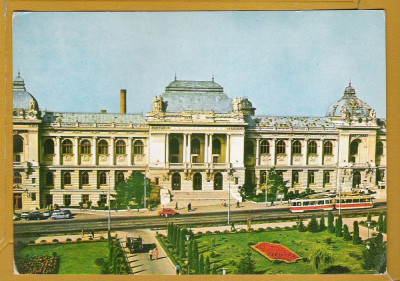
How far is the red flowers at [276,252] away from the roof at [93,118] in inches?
160

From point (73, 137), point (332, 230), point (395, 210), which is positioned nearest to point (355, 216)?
point (332, 230)

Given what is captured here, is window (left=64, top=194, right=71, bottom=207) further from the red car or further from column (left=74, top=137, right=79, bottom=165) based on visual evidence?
the red car

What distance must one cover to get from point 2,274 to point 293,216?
6718 mm

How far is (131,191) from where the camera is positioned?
32.7 feet

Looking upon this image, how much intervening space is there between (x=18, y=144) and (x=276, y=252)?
6192 mm

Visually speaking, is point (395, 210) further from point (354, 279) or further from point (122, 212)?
point (122, 212)

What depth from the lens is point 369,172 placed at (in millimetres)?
9969

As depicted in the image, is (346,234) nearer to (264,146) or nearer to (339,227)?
(339,227)

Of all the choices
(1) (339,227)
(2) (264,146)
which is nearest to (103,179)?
(2) (264,146)

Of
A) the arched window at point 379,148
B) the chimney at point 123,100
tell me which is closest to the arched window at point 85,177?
the chimney at point 123,100

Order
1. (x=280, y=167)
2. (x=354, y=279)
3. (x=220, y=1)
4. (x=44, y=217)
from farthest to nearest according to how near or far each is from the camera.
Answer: (x=280, y=167) → (x=44, y=217) → (x=354, y=279) → (x=220, y=1)

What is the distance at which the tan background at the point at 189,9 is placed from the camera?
26.9 feet

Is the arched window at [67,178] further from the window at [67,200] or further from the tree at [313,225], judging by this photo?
the tree at [313,225]

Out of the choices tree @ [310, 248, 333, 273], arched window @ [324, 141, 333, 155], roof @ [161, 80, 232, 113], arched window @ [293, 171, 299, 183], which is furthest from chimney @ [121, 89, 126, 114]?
tree @ [310, 248, 333, 273]
